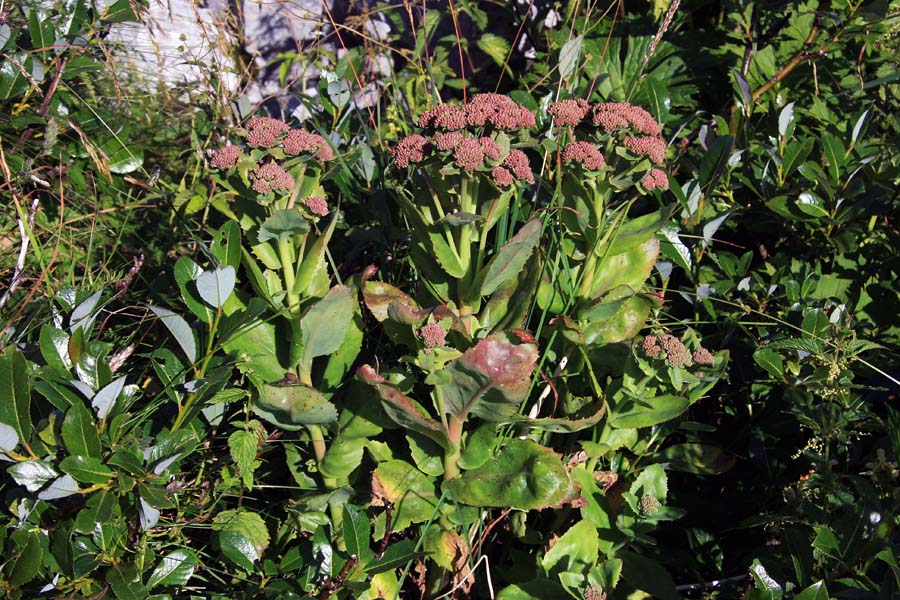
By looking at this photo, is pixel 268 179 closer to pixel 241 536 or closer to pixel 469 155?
pixel 469 155

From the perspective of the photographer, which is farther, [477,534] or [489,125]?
[477,534]

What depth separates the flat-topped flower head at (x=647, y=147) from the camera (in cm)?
186

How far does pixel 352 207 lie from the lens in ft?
9.12

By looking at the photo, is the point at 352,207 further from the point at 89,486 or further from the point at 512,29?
the point at 512,29

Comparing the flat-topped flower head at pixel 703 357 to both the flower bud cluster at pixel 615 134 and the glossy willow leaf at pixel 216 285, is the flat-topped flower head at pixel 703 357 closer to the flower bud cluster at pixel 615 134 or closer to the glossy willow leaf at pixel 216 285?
the flower bud cluster at pixel 615 134

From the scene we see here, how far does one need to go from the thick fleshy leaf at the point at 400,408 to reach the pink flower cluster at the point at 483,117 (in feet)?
1.93

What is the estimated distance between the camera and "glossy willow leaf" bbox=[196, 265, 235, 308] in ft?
5.82

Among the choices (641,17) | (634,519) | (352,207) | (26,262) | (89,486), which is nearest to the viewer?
(89,486)

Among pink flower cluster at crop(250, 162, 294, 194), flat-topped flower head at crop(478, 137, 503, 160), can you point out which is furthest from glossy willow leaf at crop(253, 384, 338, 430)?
flat-topped flower head at crop(478, 137, 503, 160)

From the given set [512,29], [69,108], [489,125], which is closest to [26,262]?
[69,108]

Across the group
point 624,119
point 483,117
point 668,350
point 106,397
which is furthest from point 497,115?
point 106,397

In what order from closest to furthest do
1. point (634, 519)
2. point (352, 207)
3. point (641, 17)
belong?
point (634, 519)
point (352, 207)
point (641, 17)

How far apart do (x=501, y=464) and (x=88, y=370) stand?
39.2 inches

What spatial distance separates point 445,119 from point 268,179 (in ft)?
1.39
